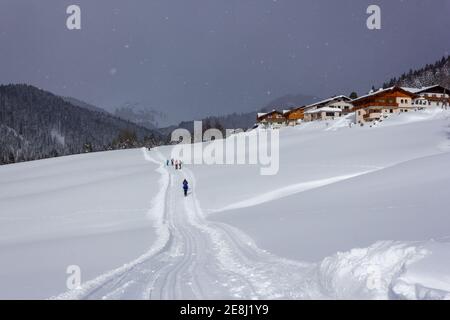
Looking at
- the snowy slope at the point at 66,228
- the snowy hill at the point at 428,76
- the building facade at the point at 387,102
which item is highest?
the snowy hill at the point at 428,76

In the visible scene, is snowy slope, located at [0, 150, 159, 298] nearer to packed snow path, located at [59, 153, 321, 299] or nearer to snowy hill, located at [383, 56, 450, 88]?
packed snow path, located at [59, 153, 321, 299]

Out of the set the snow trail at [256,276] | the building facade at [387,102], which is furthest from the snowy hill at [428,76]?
the snow trail at [256,276]

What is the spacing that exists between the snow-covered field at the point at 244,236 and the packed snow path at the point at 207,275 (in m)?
0.03

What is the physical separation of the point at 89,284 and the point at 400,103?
8433 cm

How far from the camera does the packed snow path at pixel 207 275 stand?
24.3 feet

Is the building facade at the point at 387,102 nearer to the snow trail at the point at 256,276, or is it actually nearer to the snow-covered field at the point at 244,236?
the snow-covered field at the point at 244,236

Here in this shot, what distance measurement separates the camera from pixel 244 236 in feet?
44.5

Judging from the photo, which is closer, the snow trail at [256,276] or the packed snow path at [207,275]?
the snow trail at [256,276]

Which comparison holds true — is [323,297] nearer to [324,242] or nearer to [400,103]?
[324,242]

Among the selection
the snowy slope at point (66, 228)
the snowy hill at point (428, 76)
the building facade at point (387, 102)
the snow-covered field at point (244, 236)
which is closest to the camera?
the snow-covered field at point (244, 236)

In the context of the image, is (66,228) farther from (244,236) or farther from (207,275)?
(207,275)

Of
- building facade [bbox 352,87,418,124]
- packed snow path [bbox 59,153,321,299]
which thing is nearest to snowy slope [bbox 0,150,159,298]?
packed snow path [bbox 59,153,321,299]

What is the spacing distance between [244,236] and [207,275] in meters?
4.89

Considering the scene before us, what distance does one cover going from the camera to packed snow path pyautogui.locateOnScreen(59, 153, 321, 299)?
7414 millimetres
